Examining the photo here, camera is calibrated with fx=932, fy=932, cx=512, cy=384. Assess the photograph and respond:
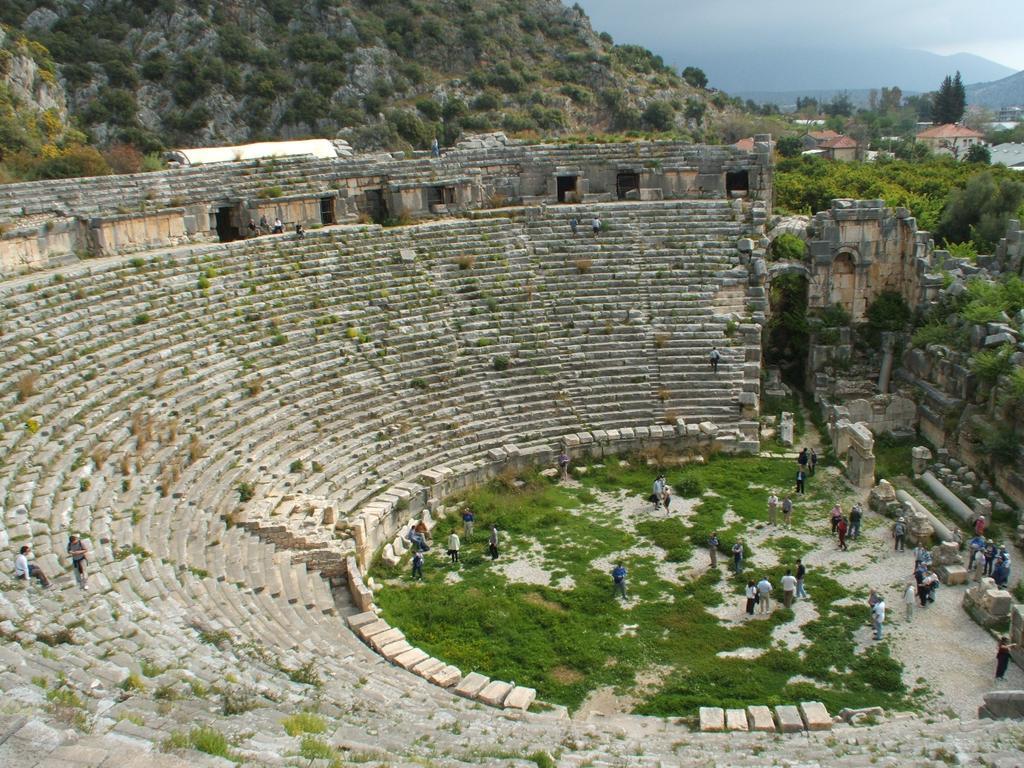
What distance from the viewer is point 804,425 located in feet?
65.2

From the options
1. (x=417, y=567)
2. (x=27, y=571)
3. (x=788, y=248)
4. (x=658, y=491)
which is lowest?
(x=417, y=567)

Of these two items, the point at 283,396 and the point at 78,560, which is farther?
the point at 283,396

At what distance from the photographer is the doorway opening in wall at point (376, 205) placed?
2283 centimetres

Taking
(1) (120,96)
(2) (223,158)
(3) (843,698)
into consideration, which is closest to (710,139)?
(2) (223,158)

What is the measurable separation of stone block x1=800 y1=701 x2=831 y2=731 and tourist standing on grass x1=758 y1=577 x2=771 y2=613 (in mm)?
2450

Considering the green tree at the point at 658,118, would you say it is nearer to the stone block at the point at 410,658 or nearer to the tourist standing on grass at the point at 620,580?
the tourist standing on grass at the point at 620,580

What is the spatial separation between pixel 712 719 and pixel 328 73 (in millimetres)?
42338

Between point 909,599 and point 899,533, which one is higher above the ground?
point 899,533

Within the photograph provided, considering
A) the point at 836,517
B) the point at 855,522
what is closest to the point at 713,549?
the point at 836,517

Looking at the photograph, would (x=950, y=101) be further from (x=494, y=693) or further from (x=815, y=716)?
(x=494, y=693)

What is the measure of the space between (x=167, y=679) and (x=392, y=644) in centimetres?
414

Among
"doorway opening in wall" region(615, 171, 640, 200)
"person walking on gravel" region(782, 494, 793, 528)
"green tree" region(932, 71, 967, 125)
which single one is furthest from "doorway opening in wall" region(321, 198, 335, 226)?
"green tree" region(932, 71, 967, 125)

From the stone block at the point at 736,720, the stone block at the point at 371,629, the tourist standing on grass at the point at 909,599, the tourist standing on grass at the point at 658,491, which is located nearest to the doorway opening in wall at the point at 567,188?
the tourist standing on grass at the point at 658,491

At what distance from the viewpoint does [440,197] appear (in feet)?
77.3
